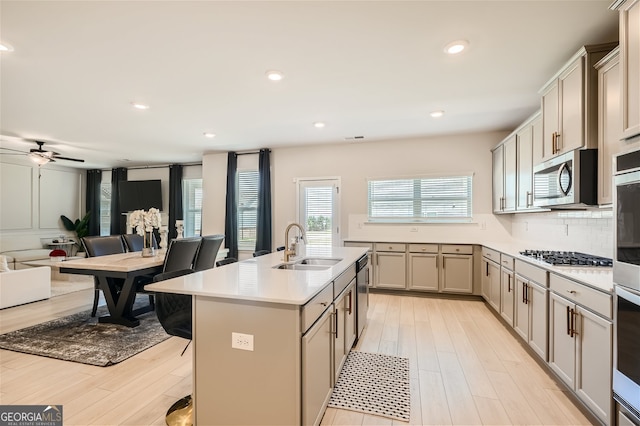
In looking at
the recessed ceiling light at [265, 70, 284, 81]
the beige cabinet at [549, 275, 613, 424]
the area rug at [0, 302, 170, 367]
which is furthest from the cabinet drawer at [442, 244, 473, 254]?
the area rug at [0, 302, 170, 367]

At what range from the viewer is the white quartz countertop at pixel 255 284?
152 cm

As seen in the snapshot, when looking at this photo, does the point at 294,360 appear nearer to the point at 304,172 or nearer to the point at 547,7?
the point at 547,7

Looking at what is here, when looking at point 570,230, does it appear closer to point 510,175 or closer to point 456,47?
point 510,175

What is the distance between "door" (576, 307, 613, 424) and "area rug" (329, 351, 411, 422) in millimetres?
1093

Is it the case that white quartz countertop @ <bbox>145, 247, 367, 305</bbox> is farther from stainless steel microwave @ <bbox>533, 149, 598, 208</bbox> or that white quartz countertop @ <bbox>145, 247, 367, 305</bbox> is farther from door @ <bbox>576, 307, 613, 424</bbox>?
stainless steel microwave @ <bbox>533, 149, 598, 208</bbox>

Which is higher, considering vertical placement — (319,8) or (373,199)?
(319,8)

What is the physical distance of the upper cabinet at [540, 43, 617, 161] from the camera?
6.98 feet

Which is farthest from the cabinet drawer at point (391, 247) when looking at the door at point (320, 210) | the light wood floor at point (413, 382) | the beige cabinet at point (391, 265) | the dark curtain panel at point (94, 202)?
the dark curtain panel at point (94, 202)

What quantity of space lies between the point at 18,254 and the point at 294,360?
8024mm

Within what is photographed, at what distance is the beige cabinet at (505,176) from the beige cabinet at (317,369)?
331cm

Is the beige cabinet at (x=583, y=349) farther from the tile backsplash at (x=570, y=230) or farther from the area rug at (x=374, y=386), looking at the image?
the area rug at (x=374, y=386)

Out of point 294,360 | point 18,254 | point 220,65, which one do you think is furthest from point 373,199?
point 18,254

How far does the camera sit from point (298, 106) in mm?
3568

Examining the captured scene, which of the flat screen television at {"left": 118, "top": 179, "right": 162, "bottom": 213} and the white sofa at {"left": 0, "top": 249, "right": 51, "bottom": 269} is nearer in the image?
the white sofa at {"left": 0, "top": 249, "right": 51, "bottom": 269}
